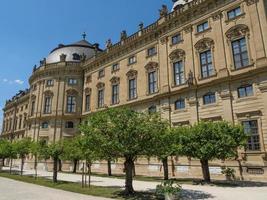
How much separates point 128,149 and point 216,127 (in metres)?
9.28

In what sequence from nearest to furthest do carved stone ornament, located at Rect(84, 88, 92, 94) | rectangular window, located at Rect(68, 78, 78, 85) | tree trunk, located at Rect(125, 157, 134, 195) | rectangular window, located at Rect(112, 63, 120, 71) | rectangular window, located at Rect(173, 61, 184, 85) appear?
1. tree trunk, located at Rect(125, 157, 134, 195)
2. rectangular window, located at Rect(173, 61, 184, 85)
3. rectangular window, located at Rect(112, 63, 120, 71)
4. carved stone ornament, located at Rect(84, 88, 92, 94)
5. rectangular window, located at Rect(68, 78, 78, 85)

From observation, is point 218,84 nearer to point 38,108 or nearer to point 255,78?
point 255,78

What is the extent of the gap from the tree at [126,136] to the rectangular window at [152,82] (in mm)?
19221

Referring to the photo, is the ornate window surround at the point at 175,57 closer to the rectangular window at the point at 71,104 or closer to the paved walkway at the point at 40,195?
the paved walkway at the point at 40,195

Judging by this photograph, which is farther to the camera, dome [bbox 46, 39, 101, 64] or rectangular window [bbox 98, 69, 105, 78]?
dome [bbox 46, 39, 101, 64]

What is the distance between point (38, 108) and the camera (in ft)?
168

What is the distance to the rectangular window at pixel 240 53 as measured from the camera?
26.8 m

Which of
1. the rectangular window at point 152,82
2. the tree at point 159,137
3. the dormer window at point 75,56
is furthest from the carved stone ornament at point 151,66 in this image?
the dormer window at point 75,56

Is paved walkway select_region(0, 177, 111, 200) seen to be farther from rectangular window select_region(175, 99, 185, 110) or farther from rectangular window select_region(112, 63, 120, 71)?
rectangular window select_region(112, 63, 120, 71)

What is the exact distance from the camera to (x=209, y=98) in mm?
28797

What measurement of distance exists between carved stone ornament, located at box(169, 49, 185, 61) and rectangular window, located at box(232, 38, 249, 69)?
6562mm

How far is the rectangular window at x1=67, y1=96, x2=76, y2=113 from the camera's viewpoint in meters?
49.5

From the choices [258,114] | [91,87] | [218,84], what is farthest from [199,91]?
[91,87]

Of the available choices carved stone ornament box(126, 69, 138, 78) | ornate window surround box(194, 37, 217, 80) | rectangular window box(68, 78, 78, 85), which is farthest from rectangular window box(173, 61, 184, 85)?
rectangular window box(68, 78, 78, 85)
